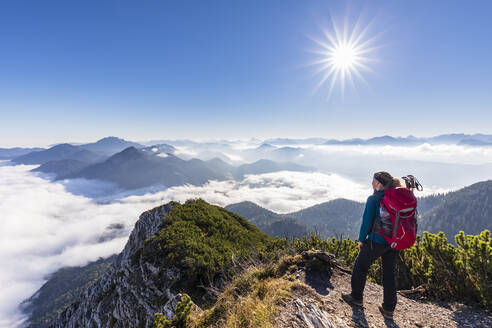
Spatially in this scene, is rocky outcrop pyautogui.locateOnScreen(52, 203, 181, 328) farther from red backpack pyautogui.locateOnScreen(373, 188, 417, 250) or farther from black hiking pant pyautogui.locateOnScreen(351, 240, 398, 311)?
red backpack pyautogui.locateOnScreen(373, 188, 417, 250)

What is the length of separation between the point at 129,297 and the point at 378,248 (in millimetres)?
18036

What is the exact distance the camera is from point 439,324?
5.30 metres

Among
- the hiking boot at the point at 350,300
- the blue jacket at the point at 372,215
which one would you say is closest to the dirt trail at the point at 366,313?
the hiking boot at the point at 350,300

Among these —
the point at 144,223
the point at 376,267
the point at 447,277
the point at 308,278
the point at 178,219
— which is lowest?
the point at 144,223

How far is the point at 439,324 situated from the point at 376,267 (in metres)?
5.36

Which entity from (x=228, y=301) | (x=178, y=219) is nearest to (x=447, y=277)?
(x=228, y=301)

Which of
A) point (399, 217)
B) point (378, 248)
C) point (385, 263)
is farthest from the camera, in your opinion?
point (385, 263)

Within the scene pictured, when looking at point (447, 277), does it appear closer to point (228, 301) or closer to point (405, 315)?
point (405, 315)

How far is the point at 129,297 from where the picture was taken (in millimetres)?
15133

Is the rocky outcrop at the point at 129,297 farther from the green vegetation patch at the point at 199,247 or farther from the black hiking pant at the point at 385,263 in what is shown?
the black hiking pant at the point at 385,263

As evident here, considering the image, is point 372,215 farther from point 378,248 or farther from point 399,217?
point 378,248

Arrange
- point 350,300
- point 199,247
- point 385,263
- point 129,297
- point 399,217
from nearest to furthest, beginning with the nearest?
1. point 399,217
2. point 385,263
3. point 350,300
4. point 129,297
5. point 199,247

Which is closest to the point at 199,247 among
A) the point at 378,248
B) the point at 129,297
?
the point at 129,297

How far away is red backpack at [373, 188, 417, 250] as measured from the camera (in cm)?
470
